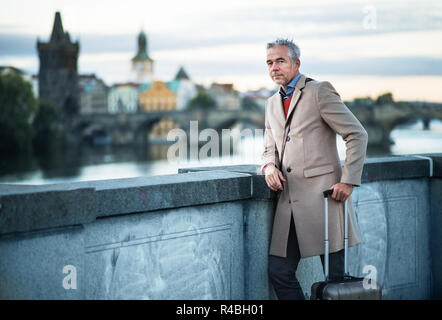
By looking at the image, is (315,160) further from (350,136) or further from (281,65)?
(281,65)

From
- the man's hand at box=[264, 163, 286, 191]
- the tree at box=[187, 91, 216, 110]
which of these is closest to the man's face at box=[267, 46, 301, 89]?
the man's hand at box=[264, 163, 286, 191]

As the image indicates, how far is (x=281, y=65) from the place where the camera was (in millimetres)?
2721

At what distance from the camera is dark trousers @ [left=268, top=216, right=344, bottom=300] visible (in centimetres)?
271

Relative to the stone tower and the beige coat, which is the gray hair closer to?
the beige coat

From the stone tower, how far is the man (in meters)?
67.3

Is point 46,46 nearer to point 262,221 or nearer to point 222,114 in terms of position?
point 222,114

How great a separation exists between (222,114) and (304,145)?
171 feet

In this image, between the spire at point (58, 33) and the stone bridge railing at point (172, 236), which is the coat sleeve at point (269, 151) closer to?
the stone bridge railing at point (172, 236)

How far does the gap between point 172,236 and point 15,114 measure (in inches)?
1564

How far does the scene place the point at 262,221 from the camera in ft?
9.65

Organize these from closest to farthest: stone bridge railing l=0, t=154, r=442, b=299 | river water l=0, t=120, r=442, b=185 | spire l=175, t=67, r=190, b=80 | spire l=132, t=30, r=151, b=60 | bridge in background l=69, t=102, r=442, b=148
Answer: stone bridge railing l=0, t=154, r=442, b=299
river water l=0, t=120, r=442, b=185
bridge in background l=69, t=102, r=442, b=148
spire l=175, t=67, r=190, b=80
spire l=132, t=30, r=151, b=60

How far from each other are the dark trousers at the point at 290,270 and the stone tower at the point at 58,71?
67.3 meters

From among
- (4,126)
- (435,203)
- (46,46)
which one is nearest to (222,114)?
(4,126)

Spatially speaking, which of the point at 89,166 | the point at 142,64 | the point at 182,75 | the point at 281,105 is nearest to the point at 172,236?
the point at 281,105
